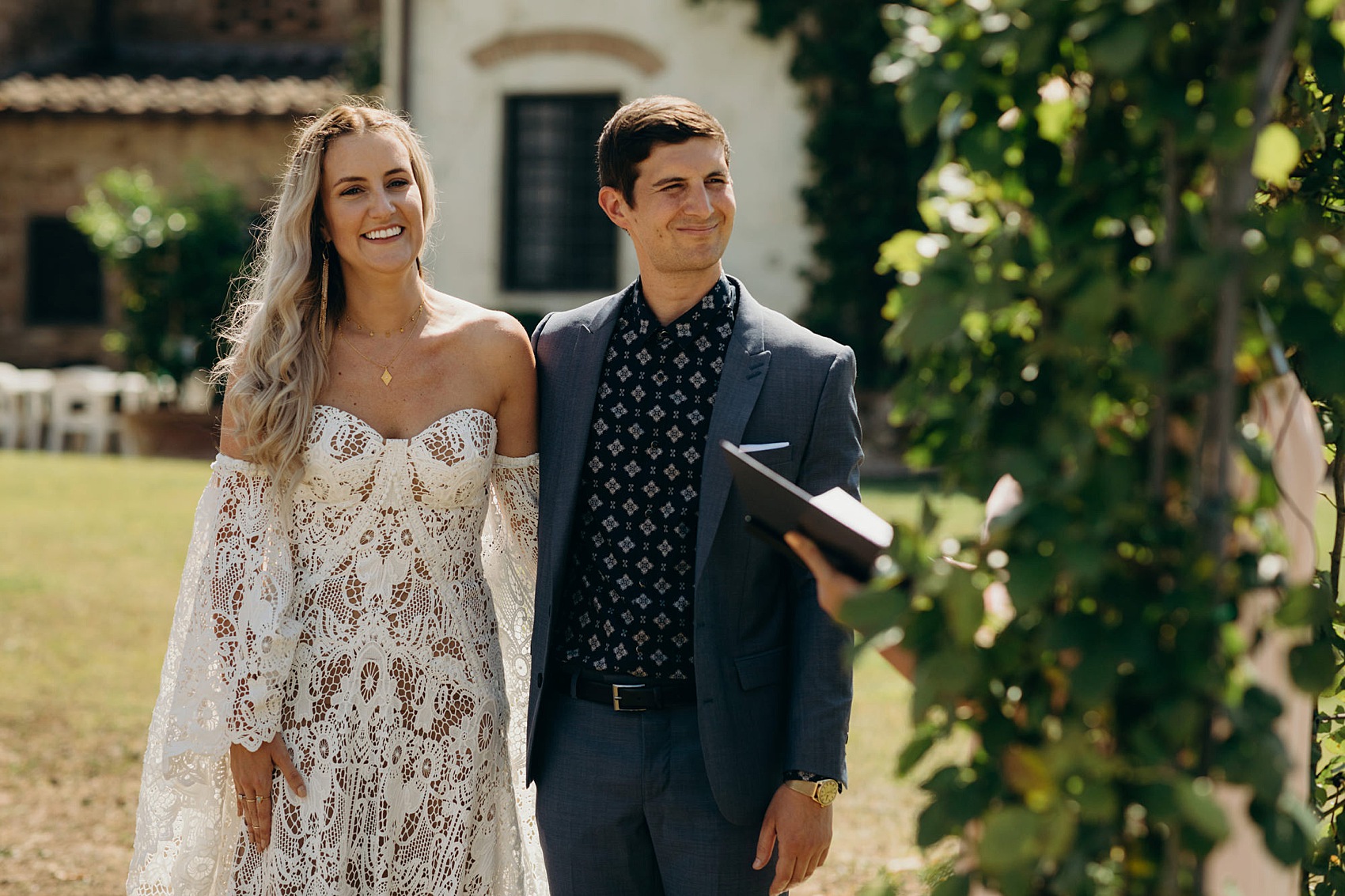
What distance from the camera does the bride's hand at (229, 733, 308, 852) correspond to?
9.66 feet

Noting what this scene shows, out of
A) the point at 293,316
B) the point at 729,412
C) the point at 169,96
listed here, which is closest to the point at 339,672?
the point at 293,316

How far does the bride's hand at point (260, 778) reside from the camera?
116 inches

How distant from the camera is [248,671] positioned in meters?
2.88

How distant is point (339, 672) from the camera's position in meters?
3.02

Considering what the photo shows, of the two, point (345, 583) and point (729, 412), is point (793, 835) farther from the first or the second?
point (345, 583)

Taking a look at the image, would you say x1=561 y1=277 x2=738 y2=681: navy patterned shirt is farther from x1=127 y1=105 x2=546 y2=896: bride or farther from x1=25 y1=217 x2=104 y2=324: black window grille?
x1=25 y1=217 x2=104 y2=324: black window grille

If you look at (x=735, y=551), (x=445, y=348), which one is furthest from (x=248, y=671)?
(x=735, y=551)

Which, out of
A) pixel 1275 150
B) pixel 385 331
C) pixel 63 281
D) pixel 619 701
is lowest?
pixel 63 281

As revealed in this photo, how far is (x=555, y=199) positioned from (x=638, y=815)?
1243 cm

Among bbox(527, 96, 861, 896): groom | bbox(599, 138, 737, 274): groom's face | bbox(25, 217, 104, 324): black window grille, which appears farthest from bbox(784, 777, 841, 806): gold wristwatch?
bbox(25, 217, 104, 324): black window grille

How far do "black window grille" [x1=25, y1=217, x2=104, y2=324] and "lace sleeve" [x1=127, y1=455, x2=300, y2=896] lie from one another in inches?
769

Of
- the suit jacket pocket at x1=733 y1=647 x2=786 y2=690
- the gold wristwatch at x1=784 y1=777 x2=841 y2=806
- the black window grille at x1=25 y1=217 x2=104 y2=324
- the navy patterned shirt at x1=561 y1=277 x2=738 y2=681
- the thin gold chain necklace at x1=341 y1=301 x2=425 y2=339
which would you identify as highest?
the thin gold chain necklace at x1=341 y1=301 x2=425 y2=339

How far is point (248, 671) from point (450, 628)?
436 millimetres

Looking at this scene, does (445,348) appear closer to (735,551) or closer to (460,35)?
(735,551)
